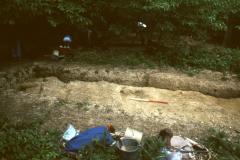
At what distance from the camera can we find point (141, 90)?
5.96m

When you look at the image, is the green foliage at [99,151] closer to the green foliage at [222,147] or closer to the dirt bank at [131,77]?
the green foliage at [222,147]

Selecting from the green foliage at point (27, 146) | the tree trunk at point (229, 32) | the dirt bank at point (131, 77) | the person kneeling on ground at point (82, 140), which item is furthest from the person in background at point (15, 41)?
the tree trunk at point (229, 32)

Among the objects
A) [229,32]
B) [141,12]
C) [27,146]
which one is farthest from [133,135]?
[229,32]

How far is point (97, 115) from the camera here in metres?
4.10

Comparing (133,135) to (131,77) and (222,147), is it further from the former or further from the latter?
(131,77)

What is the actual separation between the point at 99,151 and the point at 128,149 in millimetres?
504

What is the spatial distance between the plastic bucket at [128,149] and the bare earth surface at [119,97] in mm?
733

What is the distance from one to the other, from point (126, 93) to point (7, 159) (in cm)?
392

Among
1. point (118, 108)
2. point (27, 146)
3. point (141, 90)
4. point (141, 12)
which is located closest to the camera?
point (27, 146)

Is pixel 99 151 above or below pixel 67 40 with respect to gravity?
below

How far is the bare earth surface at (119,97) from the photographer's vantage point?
12.8ft

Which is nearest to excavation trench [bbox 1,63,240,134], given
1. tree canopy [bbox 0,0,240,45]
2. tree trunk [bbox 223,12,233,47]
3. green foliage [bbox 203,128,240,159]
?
green foliage [bbox 203,128,240,159]

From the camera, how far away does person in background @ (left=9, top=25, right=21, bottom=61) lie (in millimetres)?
6555

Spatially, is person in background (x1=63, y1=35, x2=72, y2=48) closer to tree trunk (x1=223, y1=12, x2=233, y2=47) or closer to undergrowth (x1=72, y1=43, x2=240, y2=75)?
undergrowth (x1=72, y1=43, x2=240, y2=75)
